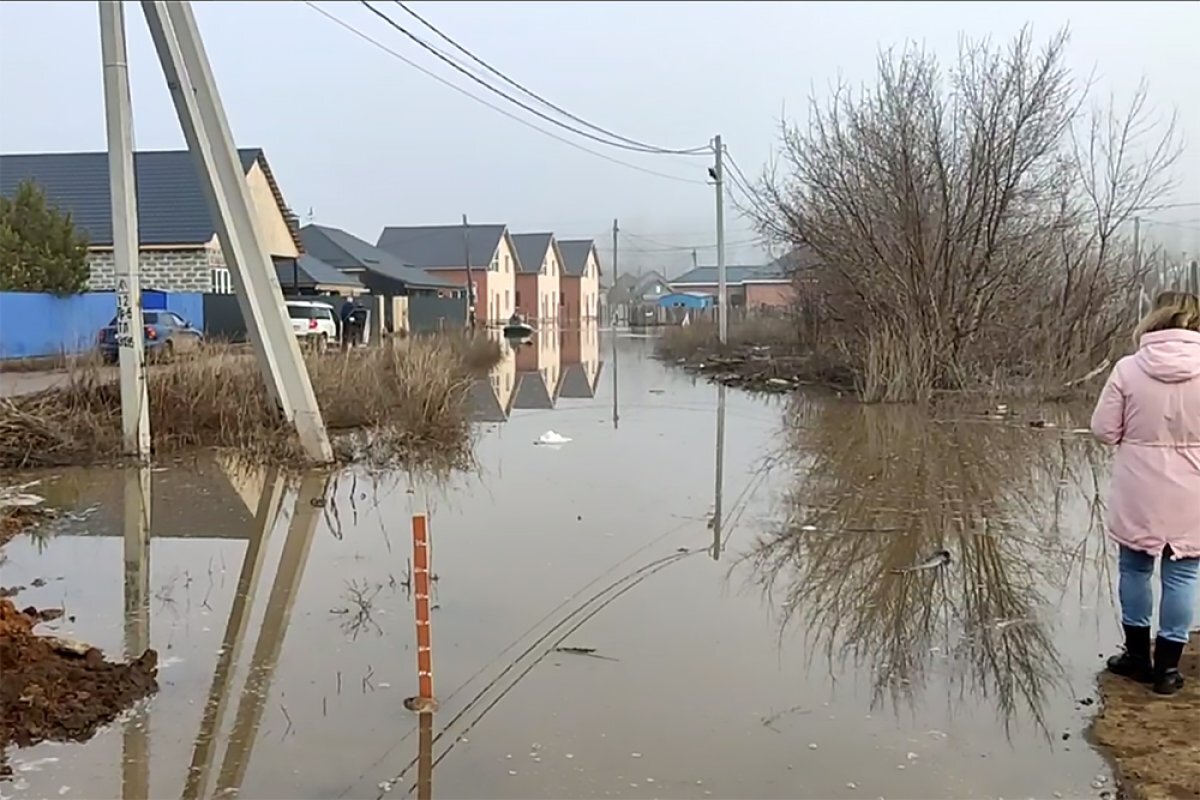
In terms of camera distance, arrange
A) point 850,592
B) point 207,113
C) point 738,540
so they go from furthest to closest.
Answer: point 207,113 < point 738,540 < point 850,592

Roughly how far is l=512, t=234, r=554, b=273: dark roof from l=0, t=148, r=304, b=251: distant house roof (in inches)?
1827

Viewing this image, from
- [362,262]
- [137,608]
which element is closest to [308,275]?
[362,262]

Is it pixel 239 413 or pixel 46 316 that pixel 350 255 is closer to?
pixel 46 316

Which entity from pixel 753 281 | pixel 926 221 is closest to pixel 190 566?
pixel 926 221

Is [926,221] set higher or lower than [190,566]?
higher

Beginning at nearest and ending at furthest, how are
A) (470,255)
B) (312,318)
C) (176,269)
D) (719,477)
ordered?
(719,477), (312,318), (176,269), (470,255)

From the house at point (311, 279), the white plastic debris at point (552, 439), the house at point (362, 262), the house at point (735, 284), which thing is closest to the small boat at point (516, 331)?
the house at point (362, 262)

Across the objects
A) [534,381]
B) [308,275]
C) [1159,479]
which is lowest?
[534,381]

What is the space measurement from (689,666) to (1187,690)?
2.28 m

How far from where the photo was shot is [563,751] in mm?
4555

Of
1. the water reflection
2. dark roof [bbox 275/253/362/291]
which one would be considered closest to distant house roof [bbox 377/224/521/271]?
dark roof [bbox 275/253/362/291]

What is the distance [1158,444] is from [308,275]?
39557mm

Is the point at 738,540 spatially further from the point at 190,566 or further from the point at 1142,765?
the point at 1142,765

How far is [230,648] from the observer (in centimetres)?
589
